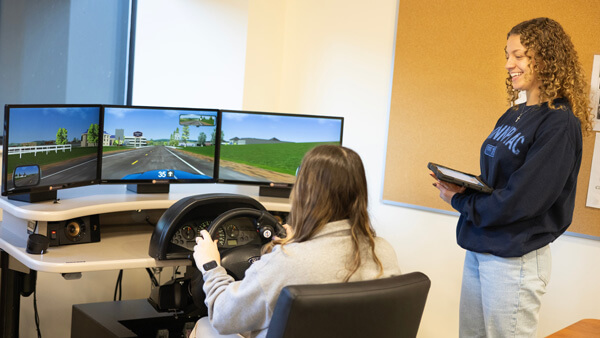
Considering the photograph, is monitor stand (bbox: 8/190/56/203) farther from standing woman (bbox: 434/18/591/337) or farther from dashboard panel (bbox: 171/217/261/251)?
standing woman (bbox: 434/18/591/337)

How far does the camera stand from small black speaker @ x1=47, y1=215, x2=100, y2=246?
246 cm

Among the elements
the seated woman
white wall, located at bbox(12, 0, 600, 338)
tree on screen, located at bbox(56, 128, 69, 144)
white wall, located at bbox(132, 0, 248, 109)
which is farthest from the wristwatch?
white wall, located at bbox(132, 0, 248, 109)

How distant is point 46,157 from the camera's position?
2479 millimetres

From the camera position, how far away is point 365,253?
1.62 metres

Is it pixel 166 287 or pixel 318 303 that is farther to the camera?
pixel 166 287

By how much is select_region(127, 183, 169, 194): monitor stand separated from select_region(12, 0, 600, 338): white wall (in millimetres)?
746

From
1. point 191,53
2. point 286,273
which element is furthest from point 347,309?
point 191,53

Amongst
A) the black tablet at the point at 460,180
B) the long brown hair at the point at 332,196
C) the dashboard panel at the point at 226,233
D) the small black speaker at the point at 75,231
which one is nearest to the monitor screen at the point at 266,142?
the dashboard panel at the point at 226,233

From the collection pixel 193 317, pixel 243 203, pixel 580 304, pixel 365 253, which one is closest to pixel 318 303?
pixel 365 253

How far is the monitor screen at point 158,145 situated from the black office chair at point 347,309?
1517 millimetres

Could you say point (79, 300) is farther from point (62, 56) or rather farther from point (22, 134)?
point (62, 56)

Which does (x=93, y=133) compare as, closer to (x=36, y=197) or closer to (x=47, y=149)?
(x=47, y=149)

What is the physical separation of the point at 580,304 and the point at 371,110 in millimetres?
1482

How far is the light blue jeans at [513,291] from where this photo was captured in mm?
2164
